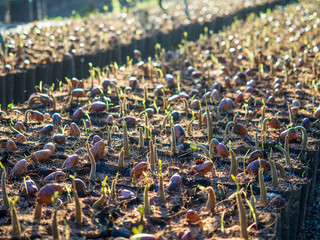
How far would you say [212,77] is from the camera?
231 inches

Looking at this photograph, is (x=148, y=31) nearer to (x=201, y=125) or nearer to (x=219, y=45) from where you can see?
(x=219, y=45)

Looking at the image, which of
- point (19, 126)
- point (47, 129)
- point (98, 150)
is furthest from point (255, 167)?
point (19, 126)

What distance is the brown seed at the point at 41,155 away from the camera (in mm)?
3359

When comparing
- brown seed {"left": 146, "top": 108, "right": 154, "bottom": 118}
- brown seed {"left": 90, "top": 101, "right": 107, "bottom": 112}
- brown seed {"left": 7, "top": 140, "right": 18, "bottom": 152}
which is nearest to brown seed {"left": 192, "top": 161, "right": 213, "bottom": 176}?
brown seed {"left": 146, "top": 108, "right": 154, "bottom": 118}

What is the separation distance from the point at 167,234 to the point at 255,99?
283 cm

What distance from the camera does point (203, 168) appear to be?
3.21 meters

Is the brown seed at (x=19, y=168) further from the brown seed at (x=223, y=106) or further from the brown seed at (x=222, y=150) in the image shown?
the brown seed at (x=223, y=106)

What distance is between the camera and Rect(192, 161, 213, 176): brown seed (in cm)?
319

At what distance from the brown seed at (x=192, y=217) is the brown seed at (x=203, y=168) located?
59cm

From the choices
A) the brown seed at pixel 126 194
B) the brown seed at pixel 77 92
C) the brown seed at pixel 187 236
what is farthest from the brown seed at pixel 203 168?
A: the brown seed at pixel 77 92

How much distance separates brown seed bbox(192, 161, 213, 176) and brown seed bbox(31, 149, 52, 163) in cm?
107

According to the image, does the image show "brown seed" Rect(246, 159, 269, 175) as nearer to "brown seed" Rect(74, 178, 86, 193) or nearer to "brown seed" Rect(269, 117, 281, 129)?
"brown seed" Rect(269, 117, 281, 129)

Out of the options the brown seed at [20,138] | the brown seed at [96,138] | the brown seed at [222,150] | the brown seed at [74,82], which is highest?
the brown seed at [74,82]

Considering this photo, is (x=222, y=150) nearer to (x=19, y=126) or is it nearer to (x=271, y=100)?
(x=271, y=100)
